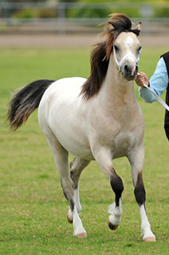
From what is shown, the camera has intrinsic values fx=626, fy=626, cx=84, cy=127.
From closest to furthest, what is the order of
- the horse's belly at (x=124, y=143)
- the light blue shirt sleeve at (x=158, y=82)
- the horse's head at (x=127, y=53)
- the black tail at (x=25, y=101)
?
the horse's head at (x=127, y=53), the horse's belly at (x=124, y=143), the light blue shirt sleeve at (x=158, y=82), the black tail at (x=25, y=101)

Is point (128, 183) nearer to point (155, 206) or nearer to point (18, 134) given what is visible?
point (155, 206)

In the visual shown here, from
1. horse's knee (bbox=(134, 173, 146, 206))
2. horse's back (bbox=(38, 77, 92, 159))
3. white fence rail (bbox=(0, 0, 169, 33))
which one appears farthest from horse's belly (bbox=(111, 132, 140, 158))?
white fence rail (bbox=(0, 0, 169, 33))

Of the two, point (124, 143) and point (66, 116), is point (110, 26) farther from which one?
point (66, 116)

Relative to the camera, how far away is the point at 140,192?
224 inches

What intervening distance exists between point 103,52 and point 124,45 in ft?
1.53

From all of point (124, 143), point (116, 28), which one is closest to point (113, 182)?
→ point (124, 143)

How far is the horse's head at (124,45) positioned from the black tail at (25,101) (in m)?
1.84

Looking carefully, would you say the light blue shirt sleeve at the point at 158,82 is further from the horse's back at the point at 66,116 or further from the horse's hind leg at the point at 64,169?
the horse's hind leg at the point at 64,169

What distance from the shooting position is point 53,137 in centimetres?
683

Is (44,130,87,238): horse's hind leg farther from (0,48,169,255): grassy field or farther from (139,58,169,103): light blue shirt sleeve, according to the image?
(139,58,169,103): light blue shirt sleeve

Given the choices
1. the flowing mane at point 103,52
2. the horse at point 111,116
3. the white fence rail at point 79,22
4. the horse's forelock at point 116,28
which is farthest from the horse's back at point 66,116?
the white fence rail at point 79,22

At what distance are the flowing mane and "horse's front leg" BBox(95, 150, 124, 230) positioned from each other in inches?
25.7

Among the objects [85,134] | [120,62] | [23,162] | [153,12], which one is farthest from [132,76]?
[153,12]

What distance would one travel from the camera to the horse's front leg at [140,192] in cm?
563
